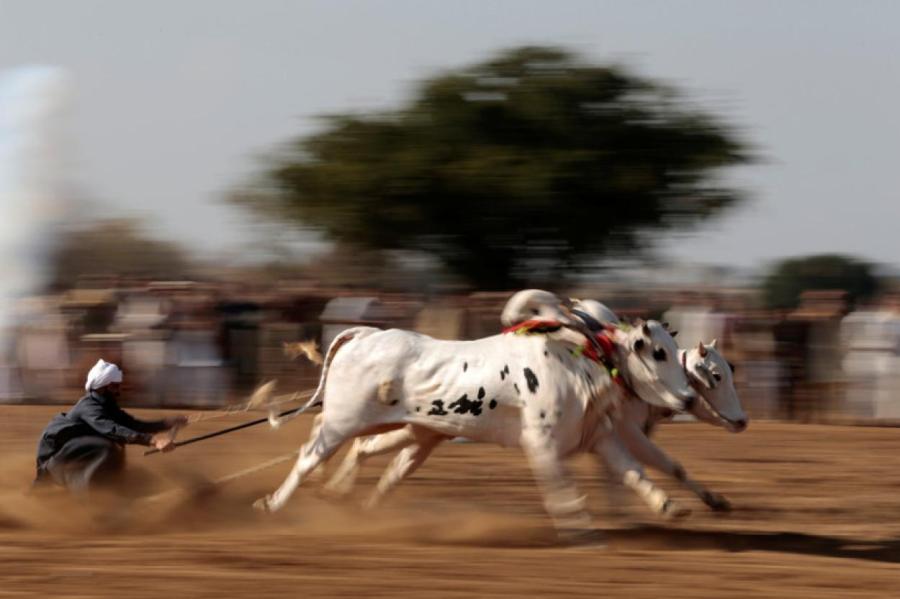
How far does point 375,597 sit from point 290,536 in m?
2.19

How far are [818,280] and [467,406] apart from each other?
32299 millimetres

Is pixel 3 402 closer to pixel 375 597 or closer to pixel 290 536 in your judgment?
pixel 290 536

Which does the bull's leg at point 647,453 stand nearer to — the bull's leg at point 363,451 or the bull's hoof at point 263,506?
the bull's leg at point 363,451

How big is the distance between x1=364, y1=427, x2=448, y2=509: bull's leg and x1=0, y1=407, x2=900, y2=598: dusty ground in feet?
0.46

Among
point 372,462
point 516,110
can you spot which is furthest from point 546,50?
point 372,462

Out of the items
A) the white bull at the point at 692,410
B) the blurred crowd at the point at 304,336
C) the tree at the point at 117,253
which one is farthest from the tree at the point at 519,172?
the white bull at the point at 692,410

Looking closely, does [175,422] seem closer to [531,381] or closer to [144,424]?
[144,424]

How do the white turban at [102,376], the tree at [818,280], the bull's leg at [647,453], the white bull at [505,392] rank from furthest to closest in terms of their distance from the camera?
the tree at [818,280] < the bull's leg at [647,453] < the white turban at [102,376] < the white bull at [505,392]

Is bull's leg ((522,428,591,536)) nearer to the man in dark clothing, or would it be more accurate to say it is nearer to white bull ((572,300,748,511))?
white bull ((572,300,748,511))

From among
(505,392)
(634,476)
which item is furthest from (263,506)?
(634,476)

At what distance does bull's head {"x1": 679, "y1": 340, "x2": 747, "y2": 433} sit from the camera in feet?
34.8

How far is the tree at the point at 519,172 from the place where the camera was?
87.6 ft

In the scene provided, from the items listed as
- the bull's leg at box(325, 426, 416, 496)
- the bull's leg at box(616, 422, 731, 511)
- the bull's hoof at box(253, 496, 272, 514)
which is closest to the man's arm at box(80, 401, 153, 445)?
the bull's hoof at box(253, 496, 272, 514)

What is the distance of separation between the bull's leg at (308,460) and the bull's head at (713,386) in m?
2.41
